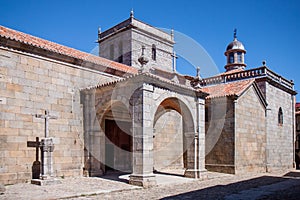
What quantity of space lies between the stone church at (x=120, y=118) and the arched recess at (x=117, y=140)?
4cm

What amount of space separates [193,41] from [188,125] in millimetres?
5294

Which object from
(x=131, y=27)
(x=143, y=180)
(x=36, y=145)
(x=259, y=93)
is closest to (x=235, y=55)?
(x=131, y=27)

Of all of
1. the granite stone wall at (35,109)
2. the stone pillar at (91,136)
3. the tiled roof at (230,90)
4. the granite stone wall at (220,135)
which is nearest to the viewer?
the granite stone wall at (35,109)

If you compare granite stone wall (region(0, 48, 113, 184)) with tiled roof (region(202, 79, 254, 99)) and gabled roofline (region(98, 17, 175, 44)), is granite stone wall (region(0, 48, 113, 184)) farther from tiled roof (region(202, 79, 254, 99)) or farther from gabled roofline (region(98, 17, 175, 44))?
gabled roofline (region(98, 17, 175, 44))


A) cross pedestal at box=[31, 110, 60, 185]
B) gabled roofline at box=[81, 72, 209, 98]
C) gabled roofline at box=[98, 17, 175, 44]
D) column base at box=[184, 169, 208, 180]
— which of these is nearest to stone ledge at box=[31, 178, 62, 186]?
cross pedestal at box=[31, 110, 60, 185]

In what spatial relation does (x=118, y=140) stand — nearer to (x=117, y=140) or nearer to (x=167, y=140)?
(x=117, y=140)

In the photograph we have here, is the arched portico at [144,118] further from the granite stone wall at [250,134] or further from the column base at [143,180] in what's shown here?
the granite stone wall at [250,134]

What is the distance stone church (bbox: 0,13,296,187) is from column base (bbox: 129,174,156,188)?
1.1 inches

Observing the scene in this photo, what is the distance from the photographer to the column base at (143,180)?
827cm

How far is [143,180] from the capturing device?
27.2 ft

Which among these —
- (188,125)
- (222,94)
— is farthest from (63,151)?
(222,94)

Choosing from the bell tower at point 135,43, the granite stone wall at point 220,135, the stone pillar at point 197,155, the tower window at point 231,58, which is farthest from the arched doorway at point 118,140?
the tower window at point 231,58

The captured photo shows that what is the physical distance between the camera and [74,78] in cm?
1035

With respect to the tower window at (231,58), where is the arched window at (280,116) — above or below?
below
